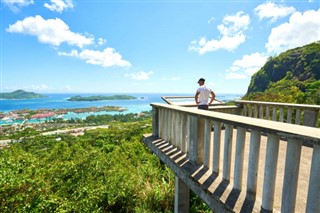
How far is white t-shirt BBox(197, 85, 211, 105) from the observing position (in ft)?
15.7

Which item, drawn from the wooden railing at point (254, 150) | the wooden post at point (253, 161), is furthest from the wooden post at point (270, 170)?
the wooden post at point (253, 161)

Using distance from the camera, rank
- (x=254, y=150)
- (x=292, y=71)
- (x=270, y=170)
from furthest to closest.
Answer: (x=292, y=71), (x=254, y=150), (x=270, y=170)

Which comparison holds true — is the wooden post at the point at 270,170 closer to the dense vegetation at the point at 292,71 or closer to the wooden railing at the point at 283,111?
the wooden railing at the point at 283,111

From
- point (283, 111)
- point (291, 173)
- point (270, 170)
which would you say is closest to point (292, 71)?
point (283, 111)

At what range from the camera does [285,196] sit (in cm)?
153

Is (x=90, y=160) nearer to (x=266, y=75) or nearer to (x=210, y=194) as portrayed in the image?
(x=210, y=194)

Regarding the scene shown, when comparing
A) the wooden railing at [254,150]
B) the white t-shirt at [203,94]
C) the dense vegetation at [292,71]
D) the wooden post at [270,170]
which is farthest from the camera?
the dense vegetation at [292,71]

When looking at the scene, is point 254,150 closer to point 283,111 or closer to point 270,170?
point 270,170

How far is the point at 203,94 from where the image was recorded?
4801 mm

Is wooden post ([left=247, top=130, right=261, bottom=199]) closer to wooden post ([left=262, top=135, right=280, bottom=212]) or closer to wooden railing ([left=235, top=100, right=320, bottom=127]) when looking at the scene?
wooden post ([left=262, top=135, right=280, bottom=212])

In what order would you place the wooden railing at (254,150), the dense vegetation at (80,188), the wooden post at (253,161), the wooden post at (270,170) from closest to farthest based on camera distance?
the wooden railing at (254,150), the wooden post at (270,170), the wooden post at (253,161), the dense vegetation at (80,188)

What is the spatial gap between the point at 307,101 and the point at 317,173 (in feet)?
39.1

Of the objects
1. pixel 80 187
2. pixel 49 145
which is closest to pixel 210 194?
pixel 80 187

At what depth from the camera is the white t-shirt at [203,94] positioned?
15.7 ft
